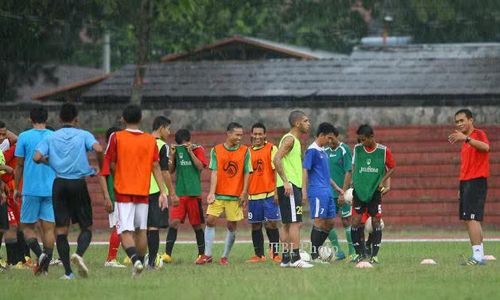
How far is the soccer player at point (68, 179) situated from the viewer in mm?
15023

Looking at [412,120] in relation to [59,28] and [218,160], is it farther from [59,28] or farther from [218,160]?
[218,160]

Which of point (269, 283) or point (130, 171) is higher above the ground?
point (130, 171)

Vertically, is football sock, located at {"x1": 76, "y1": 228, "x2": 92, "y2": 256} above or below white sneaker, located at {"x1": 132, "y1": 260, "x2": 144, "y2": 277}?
above

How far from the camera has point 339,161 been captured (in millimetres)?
19641

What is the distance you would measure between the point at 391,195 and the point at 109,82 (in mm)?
10635

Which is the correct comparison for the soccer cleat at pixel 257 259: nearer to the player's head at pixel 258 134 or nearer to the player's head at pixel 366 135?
the player's head at pixel 258 134

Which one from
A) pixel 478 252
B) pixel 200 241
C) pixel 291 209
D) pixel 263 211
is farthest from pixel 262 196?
pixel 478 252

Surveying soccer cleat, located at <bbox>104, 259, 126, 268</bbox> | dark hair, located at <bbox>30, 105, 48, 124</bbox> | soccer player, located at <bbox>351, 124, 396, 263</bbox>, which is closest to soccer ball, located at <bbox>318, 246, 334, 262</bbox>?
soccer player, located at <bbox>351, 124, 396, 263</bbox>

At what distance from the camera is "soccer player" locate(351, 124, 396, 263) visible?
17406 millimetres

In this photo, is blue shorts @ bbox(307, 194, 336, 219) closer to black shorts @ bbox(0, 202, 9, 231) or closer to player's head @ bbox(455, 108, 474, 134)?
player's head @ bbox(455, 108, 474, 134)

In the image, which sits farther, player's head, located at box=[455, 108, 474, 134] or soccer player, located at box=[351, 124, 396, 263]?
soccer player, located at box=[351, 124, 396, 263]

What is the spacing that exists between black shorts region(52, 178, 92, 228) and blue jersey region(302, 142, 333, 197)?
3.45 metres

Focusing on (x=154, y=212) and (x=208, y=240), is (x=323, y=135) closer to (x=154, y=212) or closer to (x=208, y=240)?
(x=208, y=240)

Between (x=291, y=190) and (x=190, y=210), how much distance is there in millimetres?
2870
